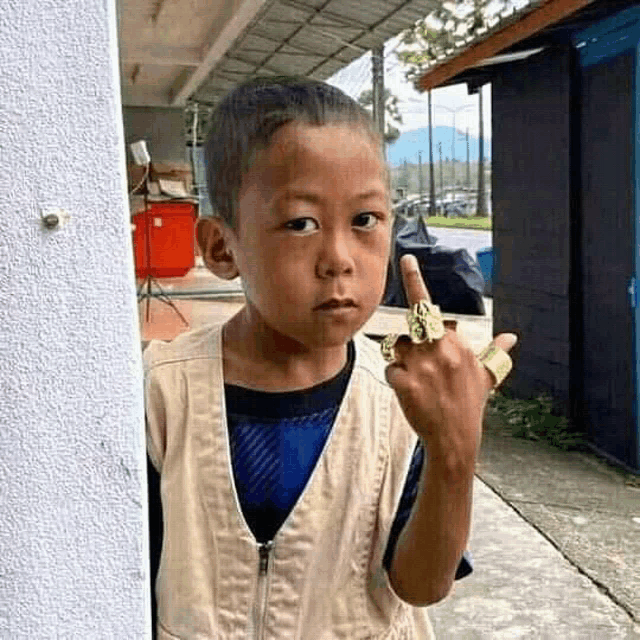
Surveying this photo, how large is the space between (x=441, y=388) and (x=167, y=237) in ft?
29.6

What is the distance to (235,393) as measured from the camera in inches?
42.2

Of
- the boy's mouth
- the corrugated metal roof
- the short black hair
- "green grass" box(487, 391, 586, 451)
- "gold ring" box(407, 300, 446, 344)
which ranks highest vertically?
the corrugated metal roof

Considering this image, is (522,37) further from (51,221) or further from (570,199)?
(51,221)

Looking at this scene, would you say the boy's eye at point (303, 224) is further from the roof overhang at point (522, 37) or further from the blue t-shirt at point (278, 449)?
the roof overhang at point (522, 37)

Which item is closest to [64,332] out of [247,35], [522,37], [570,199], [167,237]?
[522,37]

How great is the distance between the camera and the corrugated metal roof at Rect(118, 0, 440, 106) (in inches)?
288

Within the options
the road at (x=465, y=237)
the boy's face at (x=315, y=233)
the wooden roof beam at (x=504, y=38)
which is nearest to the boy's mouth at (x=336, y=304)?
the boy's face at (x=315, y=233)

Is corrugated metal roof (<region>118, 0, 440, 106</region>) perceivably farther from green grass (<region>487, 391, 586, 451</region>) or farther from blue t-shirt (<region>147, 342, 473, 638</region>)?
blue t-shirt (<region>147, 342, 473, 638</region>)

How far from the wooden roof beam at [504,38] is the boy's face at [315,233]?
3756 millimetres

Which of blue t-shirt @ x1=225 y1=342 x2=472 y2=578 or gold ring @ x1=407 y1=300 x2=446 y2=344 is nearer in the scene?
gold ring @ x1=407 y1=300 x2=446 y2=344

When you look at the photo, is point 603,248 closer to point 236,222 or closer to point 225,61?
point 236,222

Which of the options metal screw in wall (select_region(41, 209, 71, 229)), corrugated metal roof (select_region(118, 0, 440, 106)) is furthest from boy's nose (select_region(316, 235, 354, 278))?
corrugated metal roof (select_region(118, 0, 440, 106))

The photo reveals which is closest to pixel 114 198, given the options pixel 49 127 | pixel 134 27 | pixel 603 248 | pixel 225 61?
pixel 49 127

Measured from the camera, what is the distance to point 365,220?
1017 mm
